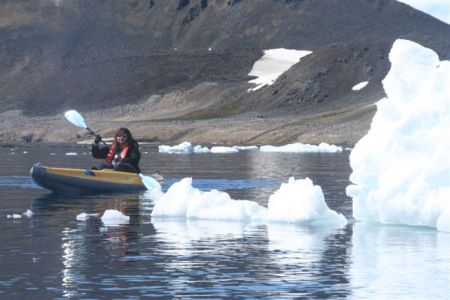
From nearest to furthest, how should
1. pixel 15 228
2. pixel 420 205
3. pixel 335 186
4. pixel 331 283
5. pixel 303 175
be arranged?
pixel 331 283, pixel 420 205, pixel 15 228, pixel 335 186, pixel 303 175

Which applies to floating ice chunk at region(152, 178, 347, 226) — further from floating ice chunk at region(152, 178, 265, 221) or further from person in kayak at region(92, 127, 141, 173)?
person in kayak at region(92, 127, 141, 173)

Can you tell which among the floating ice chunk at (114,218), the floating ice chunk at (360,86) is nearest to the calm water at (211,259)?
the floating ice chunk at (114,218)

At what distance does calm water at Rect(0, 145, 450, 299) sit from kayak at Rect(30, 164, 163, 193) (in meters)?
7.00

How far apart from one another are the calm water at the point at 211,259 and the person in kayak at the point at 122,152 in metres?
7.89

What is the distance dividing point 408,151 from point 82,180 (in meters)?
17.1

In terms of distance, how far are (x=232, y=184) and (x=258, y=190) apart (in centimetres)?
338

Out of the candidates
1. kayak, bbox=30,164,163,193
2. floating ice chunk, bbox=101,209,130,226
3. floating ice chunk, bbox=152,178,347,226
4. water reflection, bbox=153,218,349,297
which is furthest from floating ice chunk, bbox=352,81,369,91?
water reflection, bbox=153,218,349,297

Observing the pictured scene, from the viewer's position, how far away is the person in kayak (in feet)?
144

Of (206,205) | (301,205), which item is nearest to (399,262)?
(301,205)

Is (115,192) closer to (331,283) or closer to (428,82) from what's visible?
(428,82)

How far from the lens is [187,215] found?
31984 mm

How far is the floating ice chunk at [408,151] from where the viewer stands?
28219 mm

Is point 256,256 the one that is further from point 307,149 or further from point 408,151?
point 307,149

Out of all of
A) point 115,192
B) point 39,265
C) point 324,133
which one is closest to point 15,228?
point 39,265
